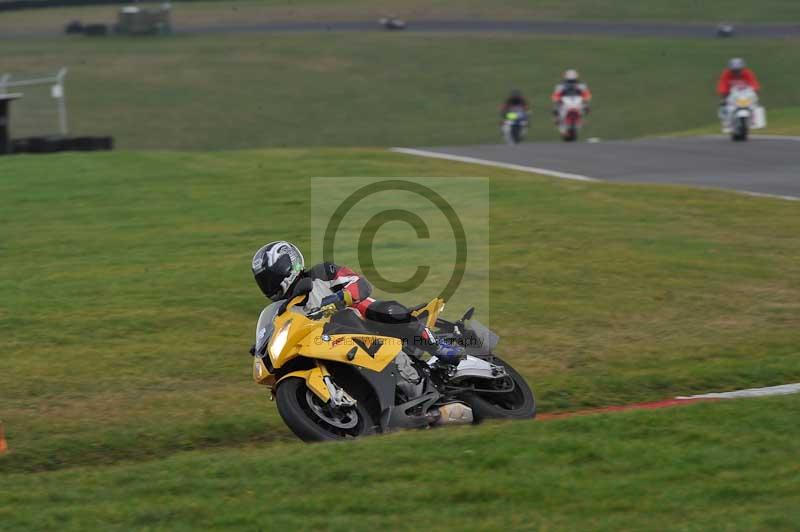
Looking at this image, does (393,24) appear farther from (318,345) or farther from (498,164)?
Result: (318,345)

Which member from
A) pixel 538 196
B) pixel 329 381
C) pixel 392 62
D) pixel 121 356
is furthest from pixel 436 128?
pixel 329 381

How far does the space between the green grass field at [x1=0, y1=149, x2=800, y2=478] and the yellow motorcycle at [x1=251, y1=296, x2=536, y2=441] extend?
1330mm

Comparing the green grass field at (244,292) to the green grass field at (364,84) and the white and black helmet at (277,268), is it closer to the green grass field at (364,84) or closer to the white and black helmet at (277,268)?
the white and black helmet at (277,268)

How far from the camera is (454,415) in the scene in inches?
318

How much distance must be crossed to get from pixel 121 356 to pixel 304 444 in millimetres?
4298

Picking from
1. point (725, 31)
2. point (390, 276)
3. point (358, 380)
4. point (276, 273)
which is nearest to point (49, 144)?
point (390, 276)

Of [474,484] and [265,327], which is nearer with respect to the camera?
[474,484]

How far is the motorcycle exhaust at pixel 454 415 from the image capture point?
8.06m

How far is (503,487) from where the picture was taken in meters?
6.63

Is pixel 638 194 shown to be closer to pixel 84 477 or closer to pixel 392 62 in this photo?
pixel 84 477

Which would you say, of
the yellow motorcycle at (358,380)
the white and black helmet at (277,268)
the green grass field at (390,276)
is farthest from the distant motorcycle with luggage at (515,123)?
the white and black helmet at (277,268)

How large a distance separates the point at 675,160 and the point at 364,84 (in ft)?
63.9

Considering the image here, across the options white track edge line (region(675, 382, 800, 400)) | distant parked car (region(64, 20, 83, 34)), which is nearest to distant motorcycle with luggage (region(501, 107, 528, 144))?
white track edge line (region(675, 382, 800, 400))

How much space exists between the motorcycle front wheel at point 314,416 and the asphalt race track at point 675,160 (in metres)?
12.8
